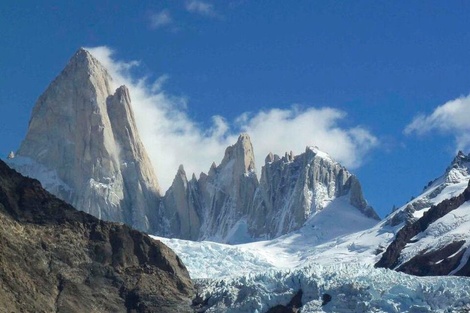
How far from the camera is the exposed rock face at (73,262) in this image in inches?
6038

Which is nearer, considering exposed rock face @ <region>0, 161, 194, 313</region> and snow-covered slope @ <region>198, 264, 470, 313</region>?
exposed rock face @ <region>0, 161, 194, 313</region>

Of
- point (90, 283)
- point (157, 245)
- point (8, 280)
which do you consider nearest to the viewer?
point (8, 280)

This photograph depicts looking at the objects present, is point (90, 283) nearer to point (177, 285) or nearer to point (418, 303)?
point (177, 285)

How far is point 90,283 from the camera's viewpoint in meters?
160

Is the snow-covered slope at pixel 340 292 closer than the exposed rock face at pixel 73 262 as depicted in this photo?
No

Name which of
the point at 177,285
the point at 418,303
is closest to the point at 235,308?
the point at 177,285

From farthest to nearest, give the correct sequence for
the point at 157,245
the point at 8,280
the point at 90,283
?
the point at 157,245
the point at 90,283
the point at 8,280

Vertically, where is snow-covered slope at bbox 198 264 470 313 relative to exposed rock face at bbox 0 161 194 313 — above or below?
below

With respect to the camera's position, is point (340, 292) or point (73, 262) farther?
point (73, 262)

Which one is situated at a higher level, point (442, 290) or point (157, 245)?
point (157, 245)

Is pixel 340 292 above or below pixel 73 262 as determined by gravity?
below

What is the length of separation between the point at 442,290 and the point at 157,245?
34.5 meters

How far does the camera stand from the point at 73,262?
162 metres

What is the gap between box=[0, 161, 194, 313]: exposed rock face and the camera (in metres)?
153
